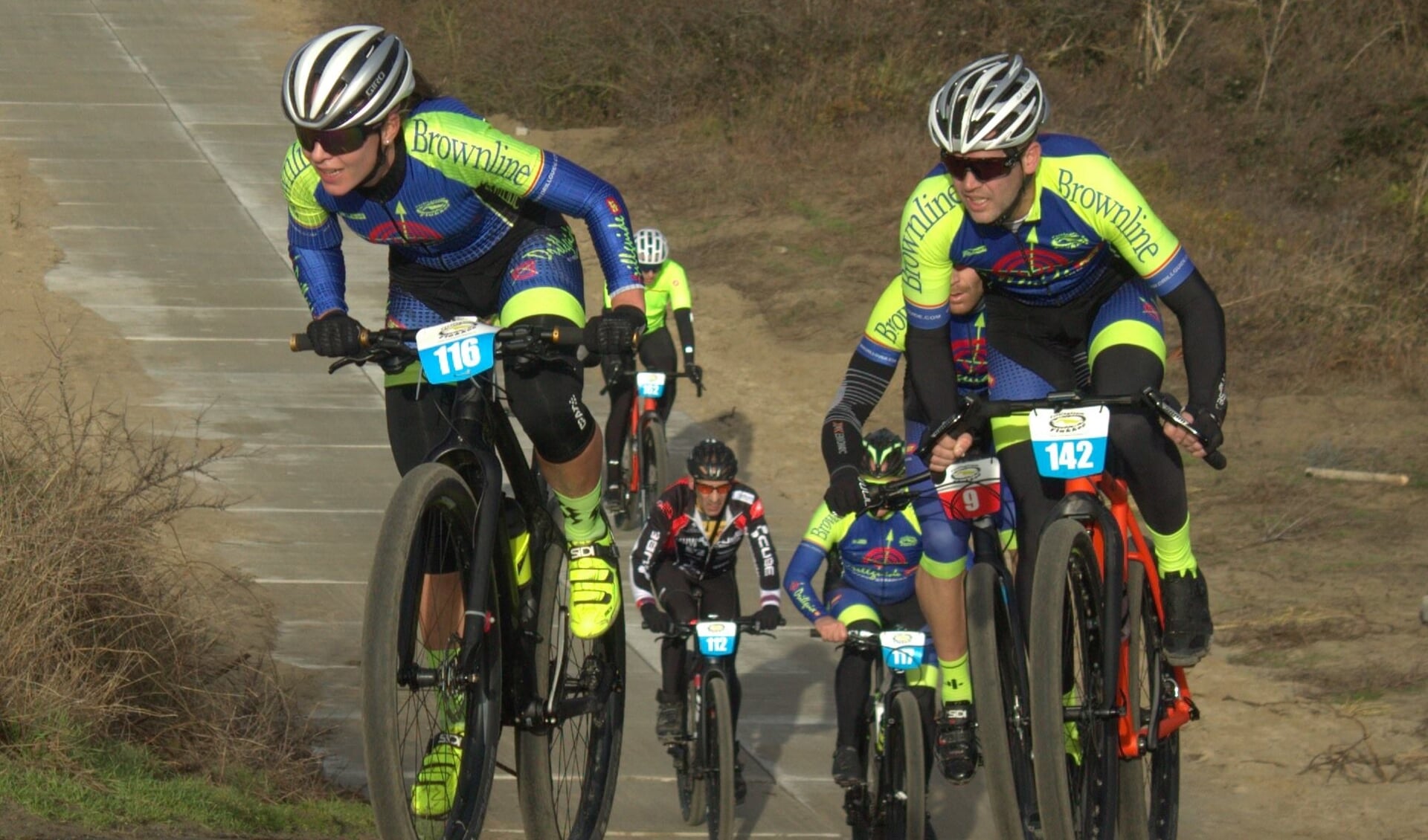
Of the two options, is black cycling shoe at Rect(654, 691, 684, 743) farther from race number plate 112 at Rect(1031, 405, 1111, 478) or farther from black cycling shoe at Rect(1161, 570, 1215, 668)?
race number plate 112 at Rect(1031, 405, 1111, 478)

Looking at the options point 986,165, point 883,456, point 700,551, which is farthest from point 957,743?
point 700,551

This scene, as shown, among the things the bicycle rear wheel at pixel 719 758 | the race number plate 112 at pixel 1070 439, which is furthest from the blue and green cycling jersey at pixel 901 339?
the bicycle rear wheel at pixel 719 758

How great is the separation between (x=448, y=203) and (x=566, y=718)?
1.62m

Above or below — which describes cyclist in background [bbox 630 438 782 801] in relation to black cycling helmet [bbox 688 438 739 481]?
below

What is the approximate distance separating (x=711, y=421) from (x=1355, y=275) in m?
7.23

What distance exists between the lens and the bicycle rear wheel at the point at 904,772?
8656 mm

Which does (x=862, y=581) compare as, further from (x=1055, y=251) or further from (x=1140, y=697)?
(x=1055, y=251)

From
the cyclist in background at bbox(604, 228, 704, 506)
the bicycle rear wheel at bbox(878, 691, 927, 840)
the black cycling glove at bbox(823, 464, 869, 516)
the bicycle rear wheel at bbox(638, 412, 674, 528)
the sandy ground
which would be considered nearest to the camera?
the black cycling glove at bbox(823, 464, 869, 516)

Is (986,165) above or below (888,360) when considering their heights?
above

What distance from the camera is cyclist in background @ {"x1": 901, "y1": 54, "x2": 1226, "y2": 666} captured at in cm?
574

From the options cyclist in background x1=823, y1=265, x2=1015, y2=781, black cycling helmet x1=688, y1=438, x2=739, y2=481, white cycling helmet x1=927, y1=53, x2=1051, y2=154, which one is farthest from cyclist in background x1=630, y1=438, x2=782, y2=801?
white cycling helmet x1=927, y1=53, x2=1051, y2=154

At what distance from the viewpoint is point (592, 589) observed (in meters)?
6.04

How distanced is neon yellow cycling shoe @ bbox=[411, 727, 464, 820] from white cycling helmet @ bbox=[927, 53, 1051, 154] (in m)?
2.27

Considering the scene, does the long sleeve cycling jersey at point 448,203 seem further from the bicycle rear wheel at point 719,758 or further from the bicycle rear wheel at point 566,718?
the bicycle rear wheel at point 719,758
